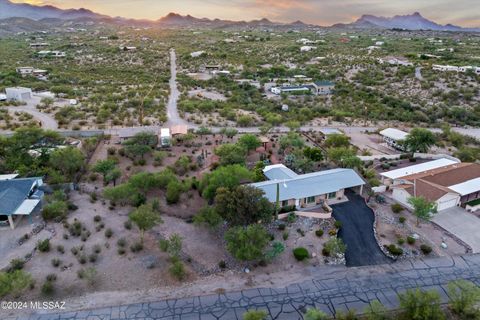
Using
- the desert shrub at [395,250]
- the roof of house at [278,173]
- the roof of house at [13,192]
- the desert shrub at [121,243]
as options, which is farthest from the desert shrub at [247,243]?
the roof of house at [13,192]

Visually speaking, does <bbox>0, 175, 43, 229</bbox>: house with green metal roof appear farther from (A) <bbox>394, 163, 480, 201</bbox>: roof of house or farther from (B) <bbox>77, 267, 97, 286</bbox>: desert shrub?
(A) <bbox>394, 163, 480, 201</bbox>: roof of house

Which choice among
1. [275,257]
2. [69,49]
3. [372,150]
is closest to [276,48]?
[69,49]

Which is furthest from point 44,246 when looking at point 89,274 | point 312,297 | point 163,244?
point 312,297

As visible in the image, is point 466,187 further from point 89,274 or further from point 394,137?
point 89,274

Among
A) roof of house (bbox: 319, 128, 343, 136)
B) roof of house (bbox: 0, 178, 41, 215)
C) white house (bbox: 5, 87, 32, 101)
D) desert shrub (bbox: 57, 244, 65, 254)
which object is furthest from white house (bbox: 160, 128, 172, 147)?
white house (bbox: 5, 87, 32, 101)

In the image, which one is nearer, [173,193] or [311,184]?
[173,193]

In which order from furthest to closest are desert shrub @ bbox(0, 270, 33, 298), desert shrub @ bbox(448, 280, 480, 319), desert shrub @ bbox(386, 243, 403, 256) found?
desert shrub @ bbox(386, 243, 403, 256) → desert shrub @ bbox(0, 270, 33, 298) → desert shrub @ bbox(448, 280, 480, 319)
